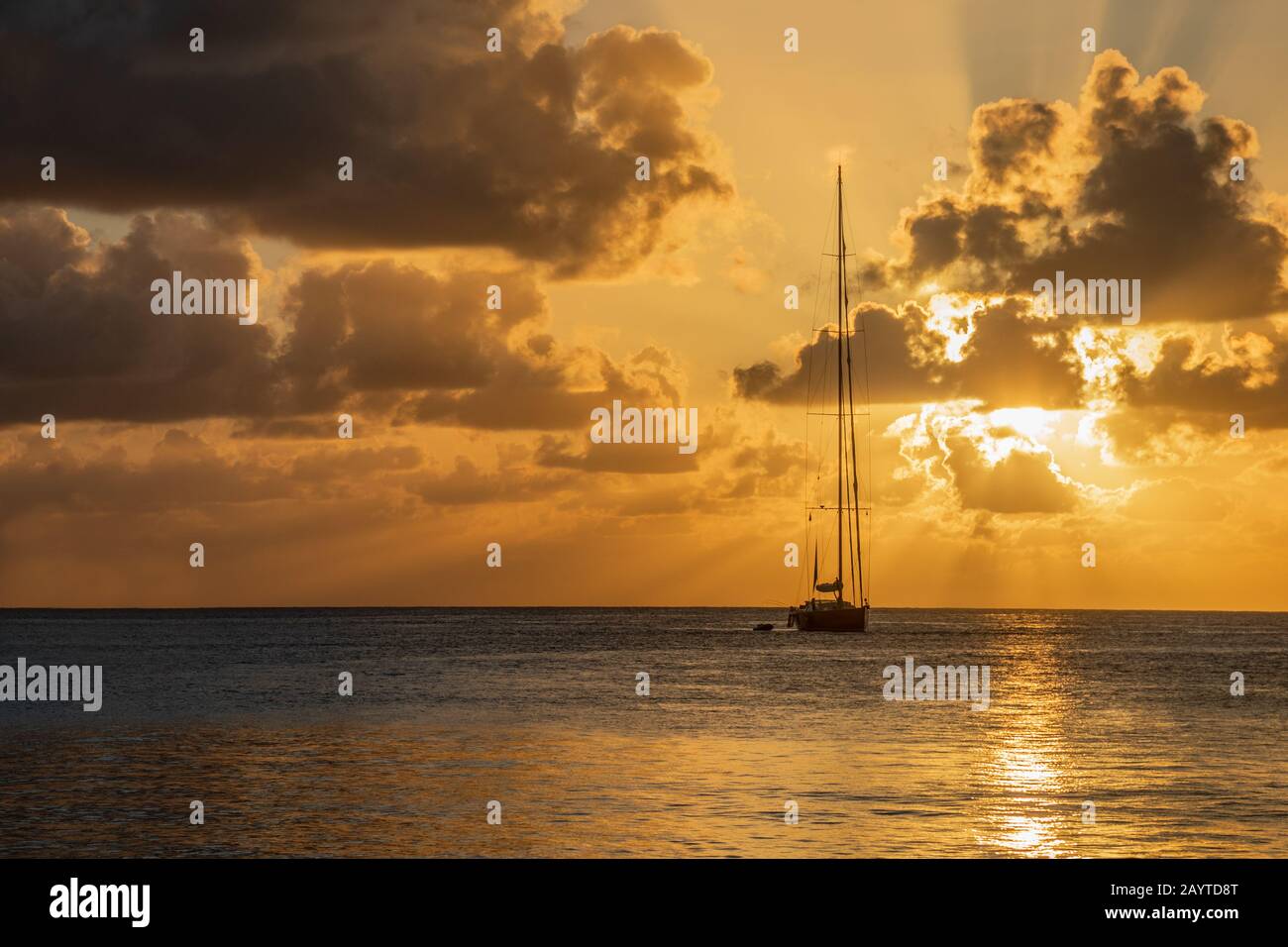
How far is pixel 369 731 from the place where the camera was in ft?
185

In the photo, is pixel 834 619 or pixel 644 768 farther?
pixel 834 619

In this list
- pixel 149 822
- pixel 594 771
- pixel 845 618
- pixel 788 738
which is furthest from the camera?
pixel 845 618

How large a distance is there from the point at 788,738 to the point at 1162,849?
2328 cm

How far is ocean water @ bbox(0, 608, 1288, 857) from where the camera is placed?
30.4m

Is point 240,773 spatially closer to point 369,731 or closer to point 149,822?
point 149,822

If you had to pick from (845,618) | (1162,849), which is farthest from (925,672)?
(1162,849)

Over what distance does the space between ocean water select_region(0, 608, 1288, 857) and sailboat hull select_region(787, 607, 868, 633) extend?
45837 millimetres

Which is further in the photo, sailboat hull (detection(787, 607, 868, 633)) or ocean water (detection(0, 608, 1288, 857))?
sailboat hull (detection(787, 607, 868, 633))

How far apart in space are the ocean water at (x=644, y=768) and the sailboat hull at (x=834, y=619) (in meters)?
45.8

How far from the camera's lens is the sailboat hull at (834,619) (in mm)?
142625

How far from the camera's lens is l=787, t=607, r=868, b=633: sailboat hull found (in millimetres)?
142625

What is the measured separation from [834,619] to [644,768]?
104 metres

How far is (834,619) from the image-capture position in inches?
5679
